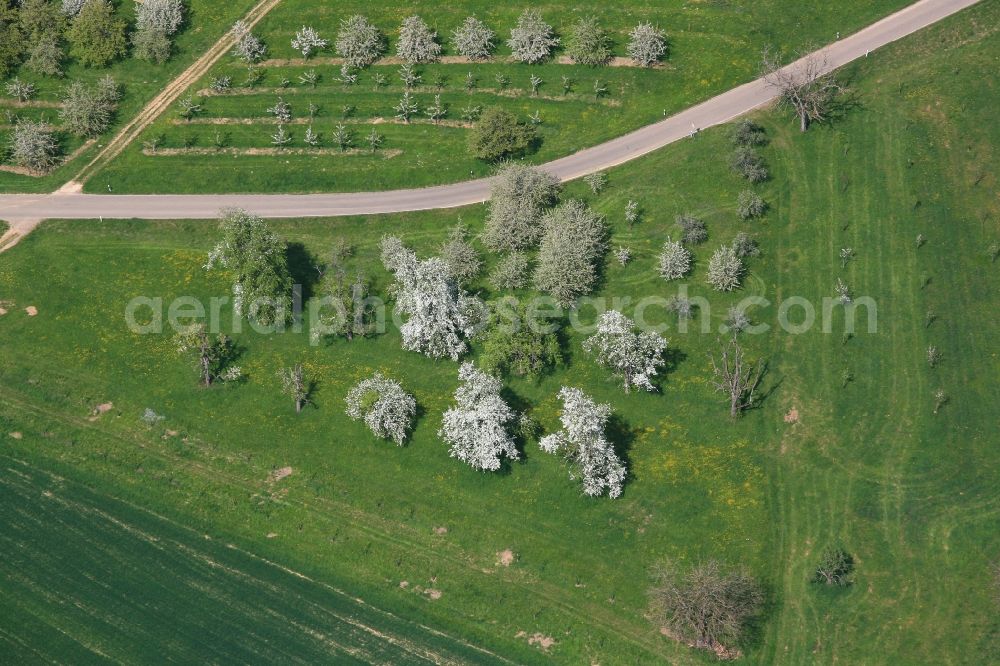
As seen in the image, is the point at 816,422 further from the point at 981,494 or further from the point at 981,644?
the point at 981,644

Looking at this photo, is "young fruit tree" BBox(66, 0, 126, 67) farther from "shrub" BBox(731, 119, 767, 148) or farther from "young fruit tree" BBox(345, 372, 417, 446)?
"shrub" BBox(731, 119, 767, 148)

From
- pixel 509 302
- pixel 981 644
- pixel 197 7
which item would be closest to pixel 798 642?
pixel 981 644

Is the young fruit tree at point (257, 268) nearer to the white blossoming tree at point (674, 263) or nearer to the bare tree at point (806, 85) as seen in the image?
the white blossoming tree at point (674, 263)

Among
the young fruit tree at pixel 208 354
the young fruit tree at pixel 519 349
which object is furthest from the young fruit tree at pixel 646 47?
the young fruit tree at pixel 208 354

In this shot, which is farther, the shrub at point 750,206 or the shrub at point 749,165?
the shrub at point 749,165

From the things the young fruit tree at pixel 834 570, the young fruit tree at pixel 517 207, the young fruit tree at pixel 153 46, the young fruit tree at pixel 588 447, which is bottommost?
the young fruit tree at pixel 834 570

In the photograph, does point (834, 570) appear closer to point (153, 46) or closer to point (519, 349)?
point (519, 349)

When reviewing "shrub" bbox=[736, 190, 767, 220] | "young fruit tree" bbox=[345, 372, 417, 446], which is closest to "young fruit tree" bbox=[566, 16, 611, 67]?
"shrub" bbox=[736, 190, 767, 220]
